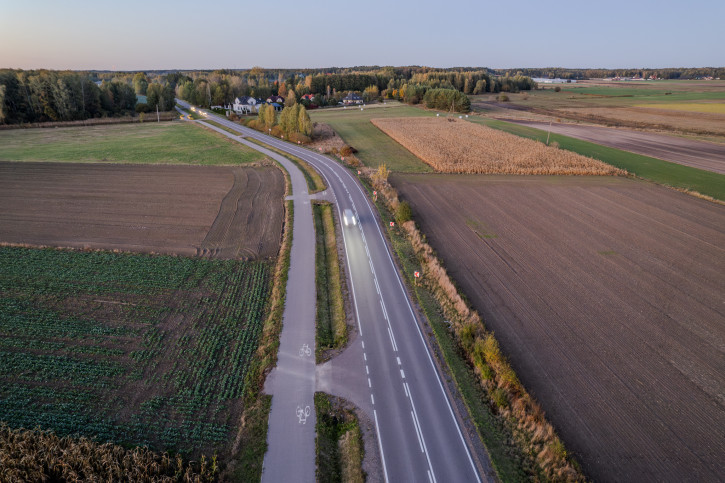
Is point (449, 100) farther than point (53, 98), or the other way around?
point (449, 100)

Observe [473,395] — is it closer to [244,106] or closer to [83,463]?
[83,463]

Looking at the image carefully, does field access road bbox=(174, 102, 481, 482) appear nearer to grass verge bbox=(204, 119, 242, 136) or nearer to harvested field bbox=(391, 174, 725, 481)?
harvested field bbox=(391, 174, 725, 481)

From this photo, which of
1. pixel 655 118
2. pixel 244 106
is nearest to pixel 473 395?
pixel 655 118

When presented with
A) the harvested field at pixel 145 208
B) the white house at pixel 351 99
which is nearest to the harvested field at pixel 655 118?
the white house at pixel 351 99

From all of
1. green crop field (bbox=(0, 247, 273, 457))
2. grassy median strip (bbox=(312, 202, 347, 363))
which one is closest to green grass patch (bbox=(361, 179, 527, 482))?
grassy median strip (bbox=(312, 202, 347, 363))

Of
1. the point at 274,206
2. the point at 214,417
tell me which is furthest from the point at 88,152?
the point at 214,417

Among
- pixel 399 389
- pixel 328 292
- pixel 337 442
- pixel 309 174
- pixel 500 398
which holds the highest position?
pixel 309 174

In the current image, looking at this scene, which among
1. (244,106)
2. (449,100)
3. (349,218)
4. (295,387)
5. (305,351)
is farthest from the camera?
(244,106)

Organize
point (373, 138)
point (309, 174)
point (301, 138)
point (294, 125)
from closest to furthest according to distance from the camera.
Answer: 1. point (309, 174)
2. point (301, 138)
3. point (294, 125)
4. point (373, 138)

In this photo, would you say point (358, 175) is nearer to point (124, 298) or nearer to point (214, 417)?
point (124, 298)
